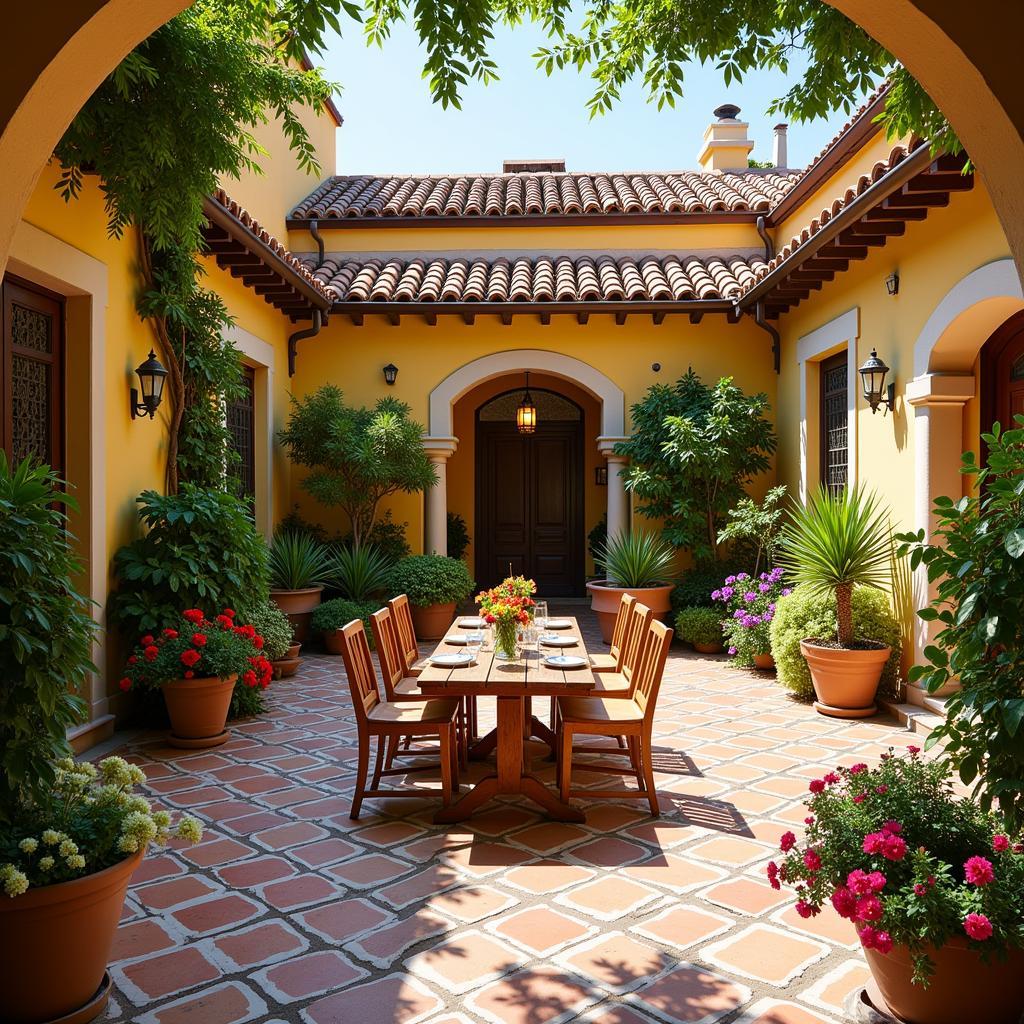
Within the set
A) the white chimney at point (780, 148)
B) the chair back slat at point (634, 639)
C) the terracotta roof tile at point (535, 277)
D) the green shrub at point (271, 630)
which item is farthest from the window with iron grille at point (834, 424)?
the white chimney at point (780, 148)

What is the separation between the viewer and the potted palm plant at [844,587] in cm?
669

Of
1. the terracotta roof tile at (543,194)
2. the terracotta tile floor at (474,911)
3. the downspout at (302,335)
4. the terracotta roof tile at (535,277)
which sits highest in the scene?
the terracotta roof tile at (543,194)

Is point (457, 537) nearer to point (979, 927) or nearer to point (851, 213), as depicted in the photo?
point (851, 213)

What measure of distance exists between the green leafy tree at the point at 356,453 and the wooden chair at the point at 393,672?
13.8 ft

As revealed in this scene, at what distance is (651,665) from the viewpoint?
15.6ft

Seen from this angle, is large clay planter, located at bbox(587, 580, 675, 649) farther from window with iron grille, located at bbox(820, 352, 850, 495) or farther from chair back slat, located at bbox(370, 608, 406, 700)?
chair back slat, located at bbox(370, 608, 406, 700)

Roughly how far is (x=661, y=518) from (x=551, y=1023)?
26.9ft

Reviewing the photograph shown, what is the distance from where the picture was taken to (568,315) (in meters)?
11.0

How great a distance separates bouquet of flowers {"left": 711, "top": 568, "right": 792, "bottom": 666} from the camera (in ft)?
27.7

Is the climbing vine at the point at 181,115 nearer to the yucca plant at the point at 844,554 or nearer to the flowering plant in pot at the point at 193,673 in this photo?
the flowering plant in pot at the point at 193,673

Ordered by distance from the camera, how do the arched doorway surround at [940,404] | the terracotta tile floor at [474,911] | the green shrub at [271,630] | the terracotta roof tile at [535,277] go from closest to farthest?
the terracotta tile floor at [474,911] < the arched doorway surround at [940,404] < the green shrub at [271,630] < the terracotta roof tile at [535,277]

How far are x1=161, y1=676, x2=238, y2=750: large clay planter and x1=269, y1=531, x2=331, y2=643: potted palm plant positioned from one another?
3.28 metres

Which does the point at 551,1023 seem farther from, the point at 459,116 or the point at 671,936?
the point at 459,116

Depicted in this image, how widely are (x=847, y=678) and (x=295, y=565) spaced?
18.9 feet
